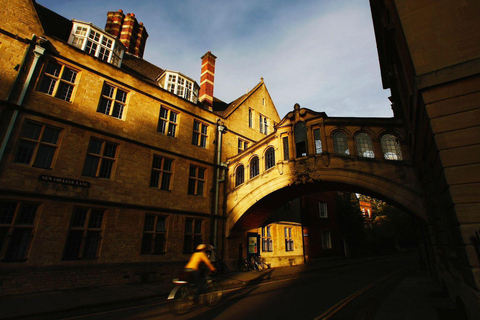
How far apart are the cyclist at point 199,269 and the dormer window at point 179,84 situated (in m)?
12.2

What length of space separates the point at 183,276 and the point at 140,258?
6.19m

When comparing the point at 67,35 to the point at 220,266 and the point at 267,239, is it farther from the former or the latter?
the point at 267,239

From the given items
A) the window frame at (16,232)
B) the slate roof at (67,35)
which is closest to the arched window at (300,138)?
the slate roof at (67,35)

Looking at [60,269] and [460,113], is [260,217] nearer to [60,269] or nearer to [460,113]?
[60,269]

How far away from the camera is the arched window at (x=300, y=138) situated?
12.6m

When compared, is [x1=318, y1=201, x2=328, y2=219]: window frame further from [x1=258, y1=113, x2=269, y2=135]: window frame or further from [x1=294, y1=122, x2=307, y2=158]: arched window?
[x1=294, y1=122, x2=307, y2=158]: arched window

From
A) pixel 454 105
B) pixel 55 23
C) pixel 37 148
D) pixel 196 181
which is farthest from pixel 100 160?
pixel 454 105

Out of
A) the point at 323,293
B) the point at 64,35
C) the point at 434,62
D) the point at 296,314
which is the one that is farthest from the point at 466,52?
the point at 64,35

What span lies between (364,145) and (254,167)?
21.8ft

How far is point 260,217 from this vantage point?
15.8 meters

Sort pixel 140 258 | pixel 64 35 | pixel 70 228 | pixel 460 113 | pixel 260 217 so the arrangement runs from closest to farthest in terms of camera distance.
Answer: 1. pixel 460 113
2. pixel 70 228
3. pixel 140 258
4. pixel 64 35
5. pixel 260 217

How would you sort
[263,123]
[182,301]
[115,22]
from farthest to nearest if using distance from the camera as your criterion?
[263,123], [115,22], [182,301]

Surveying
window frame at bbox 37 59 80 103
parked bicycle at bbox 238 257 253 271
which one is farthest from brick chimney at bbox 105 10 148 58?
parked bicycle at bbox 238 257 253 271

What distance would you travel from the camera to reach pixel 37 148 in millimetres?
9375
